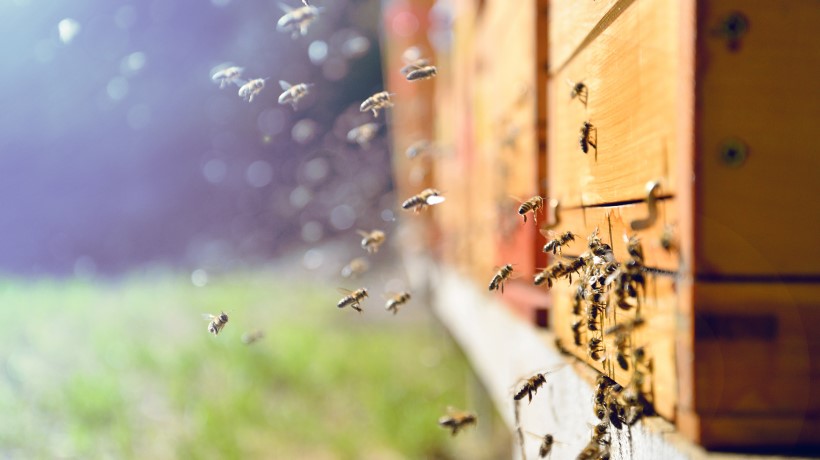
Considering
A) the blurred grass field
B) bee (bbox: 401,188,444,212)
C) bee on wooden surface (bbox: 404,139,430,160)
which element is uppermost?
bee on wooden surface (bbox: 404,139,430,160)

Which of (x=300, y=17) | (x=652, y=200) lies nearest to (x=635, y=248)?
(x=652, y=200)

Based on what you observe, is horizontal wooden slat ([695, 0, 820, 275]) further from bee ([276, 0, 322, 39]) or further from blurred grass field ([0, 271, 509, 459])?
blurred grass field ([0, 271, 509, 459])

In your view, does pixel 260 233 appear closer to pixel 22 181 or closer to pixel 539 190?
pixel 22 181

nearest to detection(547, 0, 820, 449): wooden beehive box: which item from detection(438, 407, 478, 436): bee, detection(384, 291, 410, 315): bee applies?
detection(438, 407, 478, 436): bee

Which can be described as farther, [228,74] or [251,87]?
[228,74]

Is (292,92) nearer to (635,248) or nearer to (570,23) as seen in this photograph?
(570,23)

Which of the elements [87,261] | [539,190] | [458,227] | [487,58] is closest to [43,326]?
[458,227]
